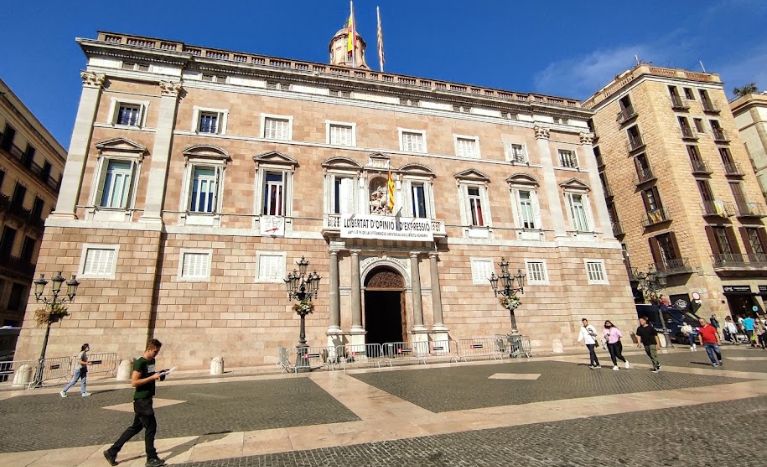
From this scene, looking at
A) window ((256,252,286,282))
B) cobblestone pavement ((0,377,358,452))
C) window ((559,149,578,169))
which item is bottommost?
cobblestone pavement ((0,377,358,452))

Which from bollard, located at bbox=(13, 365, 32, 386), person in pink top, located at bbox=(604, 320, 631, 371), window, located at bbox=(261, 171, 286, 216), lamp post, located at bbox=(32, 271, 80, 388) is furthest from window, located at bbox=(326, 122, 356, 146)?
bollard, located at bbox=(13, 365, 32, 386)

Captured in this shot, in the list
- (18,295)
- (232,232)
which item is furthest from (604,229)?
(18,295)

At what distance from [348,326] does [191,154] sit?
38.9 feet

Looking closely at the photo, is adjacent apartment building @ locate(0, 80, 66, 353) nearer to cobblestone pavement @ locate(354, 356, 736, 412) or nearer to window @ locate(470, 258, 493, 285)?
cobblestone pavement @ locate(354, 356, 736, 412)

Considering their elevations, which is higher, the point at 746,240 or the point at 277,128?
the point at 277,128

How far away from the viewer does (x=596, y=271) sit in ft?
74.8

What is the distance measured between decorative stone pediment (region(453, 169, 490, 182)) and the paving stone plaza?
A: 1387 centimetres

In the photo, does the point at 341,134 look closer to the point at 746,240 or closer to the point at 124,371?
the point at 124,371

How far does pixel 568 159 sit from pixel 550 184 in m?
3.26

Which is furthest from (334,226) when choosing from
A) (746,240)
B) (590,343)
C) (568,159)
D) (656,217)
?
(746,240)

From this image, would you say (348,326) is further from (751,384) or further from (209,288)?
(751,384)

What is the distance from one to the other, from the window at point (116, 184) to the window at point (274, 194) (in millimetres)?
6293

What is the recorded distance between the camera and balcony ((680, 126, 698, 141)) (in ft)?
96.8

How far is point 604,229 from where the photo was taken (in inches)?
944
